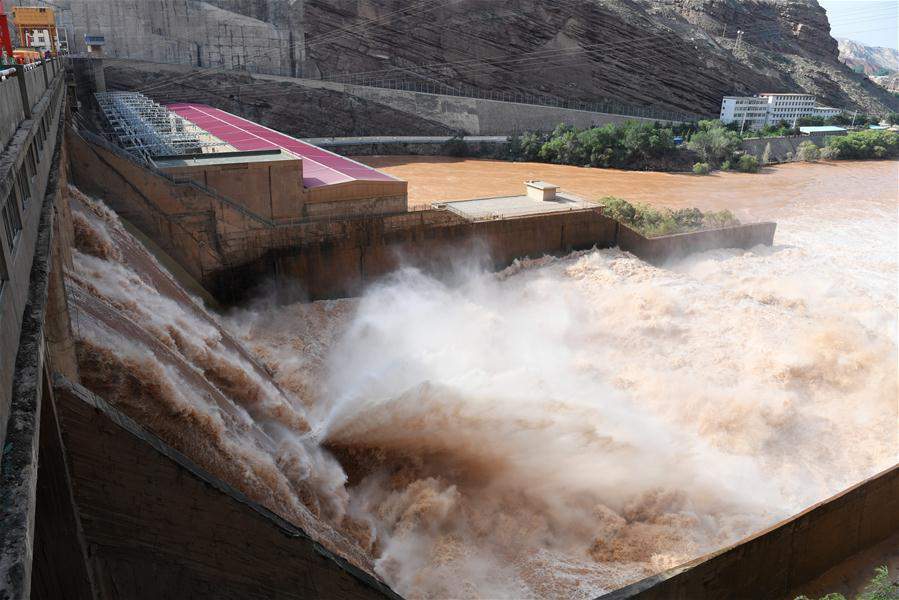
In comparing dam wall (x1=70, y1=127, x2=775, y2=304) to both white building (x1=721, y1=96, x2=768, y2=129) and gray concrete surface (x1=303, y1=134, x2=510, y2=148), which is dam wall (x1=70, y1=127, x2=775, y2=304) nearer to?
gray concrete surface (x1=303, y1=134, x2=510, y2=148)

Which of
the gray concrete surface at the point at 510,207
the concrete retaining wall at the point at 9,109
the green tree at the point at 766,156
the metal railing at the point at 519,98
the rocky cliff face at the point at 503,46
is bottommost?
the gray concrete surface at the point at 510,207

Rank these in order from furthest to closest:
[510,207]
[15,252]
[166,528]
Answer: [510,207] → [166,528] → [15,252]

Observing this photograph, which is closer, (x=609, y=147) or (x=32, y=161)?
(x=32, y=161)

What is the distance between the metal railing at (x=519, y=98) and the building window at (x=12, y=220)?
45660 millimetres

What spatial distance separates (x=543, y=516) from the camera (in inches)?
450

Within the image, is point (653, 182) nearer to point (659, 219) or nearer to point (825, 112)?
point (659, 219)

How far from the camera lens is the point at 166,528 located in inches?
273

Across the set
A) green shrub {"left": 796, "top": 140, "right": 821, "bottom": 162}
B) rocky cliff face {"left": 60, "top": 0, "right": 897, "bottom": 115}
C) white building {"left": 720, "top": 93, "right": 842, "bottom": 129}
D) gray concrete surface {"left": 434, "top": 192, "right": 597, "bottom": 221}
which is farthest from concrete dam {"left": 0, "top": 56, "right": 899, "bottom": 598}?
white building {"left": 720, "top": 93, "right": 842, "bottom": 129}

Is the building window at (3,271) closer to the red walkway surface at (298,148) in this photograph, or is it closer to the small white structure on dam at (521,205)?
the red walkway surface at (298,148)

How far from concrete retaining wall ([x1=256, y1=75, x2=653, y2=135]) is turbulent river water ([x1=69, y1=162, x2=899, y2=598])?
1222 inches

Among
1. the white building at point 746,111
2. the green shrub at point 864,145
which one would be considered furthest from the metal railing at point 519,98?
the green shrub at point 864,145

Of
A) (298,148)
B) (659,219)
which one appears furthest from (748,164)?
(298,148)

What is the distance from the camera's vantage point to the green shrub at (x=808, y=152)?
49.8m

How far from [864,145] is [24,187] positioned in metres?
57.2
